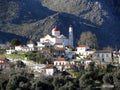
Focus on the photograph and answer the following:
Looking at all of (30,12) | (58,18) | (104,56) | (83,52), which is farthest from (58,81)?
(30,12)

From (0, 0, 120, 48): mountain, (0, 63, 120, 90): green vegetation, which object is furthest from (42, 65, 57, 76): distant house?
(0, 0, 120, 48): mountain

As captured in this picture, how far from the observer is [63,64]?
3669 inches

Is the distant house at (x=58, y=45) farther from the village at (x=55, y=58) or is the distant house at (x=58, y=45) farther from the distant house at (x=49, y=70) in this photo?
the distant house at (x=49, y=70)

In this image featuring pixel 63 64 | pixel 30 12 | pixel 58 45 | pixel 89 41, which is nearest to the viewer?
pixel 63 64

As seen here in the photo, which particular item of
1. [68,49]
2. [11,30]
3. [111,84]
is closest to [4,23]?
[11,30]

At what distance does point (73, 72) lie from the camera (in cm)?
8806

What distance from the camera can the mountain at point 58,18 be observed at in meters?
154

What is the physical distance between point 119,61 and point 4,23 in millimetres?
67231

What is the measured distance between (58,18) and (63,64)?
71654 millimetres

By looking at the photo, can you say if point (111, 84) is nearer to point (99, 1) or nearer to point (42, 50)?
A: point (42, 50)

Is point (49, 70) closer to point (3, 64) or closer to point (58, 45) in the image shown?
point (3, 64)

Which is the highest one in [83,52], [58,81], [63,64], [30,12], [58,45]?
[30,12]

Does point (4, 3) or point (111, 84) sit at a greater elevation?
point (4, 3)

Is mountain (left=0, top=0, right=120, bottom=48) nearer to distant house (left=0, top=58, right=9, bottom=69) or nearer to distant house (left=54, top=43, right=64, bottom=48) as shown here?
distant house (left=54, top=43, right=64, bottom=48)
